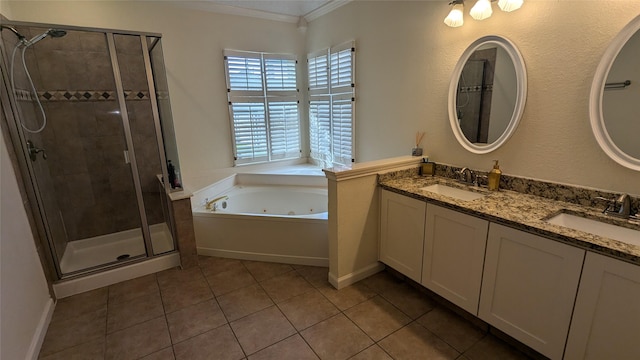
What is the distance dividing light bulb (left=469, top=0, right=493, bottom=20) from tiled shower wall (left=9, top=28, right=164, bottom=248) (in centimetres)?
259

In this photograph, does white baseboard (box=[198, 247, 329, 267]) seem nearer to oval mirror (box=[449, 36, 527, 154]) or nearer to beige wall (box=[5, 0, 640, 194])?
beige wall (box=[5, 0, 640, 194])

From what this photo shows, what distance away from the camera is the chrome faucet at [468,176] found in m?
2.21

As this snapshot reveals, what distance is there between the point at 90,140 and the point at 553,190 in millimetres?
3941

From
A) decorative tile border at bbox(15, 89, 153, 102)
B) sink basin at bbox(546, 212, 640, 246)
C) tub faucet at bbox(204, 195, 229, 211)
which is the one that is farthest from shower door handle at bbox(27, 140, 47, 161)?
sink basin at bbox(546, 212, 640, 246)

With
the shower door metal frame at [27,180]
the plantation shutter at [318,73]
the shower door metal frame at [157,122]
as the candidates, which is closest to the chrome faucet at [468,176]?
the plantation shutter at [318,73]

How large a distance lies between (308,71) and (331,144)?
1.12 m

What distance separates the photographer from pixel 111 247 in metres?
3.00

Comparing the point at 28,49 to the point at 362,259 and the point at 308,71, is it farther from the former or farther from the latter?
the point at 362,259

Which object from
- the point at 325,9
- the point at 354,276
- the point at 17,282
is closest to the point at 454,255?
the point at 354,276

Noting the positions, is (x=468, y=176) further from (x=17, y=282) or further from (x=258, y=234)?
(x=17, y=282)

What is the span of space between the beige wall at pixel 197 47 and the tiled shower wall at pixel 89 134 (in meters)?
0.39

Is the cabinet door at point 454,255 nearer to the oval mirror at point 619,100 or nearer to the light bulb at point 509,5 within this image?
the oval mirror at point 619,100

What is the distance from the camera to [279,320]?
201 cm

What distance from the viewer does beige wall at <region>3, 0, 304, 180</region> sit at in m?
2.97
